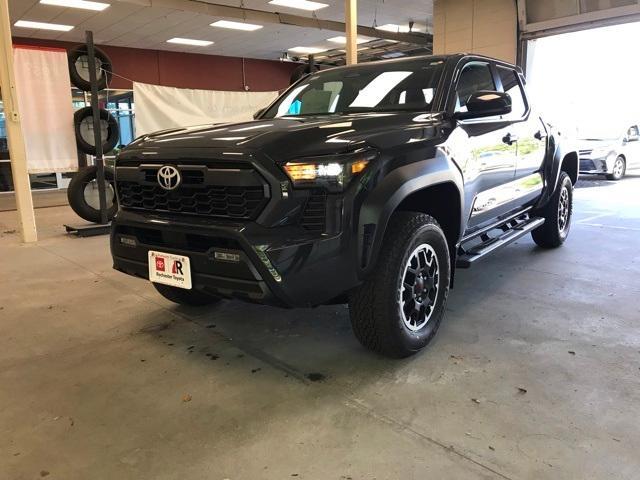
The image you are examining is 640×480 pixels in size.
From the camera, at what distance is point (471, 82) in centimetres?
357

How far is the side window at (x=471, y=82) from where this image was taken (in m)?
3.32

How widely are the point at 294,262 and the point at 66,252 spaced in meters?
4.53

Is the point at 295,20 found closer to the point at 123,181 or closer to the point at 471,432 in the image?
the point at 123,181

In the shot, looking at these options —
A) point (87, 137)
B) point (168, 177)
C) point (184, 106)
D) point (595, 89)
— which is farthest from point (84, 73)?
point (595, 89)

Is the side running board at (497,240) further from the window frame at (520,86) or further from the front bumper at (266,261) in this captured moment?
the front bumper at (266,261)

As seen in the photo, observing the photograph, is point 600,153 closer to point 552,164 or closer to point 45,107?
point 552,164

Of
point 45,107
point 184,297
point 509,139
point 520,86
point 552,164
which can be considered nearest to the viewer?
point 184,297

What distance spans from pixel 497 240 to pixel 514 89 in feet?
4.52

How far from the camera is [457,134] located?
308 cm

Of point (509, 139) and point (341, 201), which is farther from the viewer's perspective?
point (509, 139)

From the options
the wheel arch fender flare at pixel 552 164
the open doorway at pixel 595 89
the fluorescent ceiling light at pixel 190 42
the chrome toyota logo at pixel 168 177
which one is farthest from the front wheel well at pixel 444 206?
the fluorescent ceiling light at pixel 190 42

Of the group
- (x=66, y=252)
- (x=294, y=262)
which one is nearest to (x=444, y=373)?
(x=294, y=262)

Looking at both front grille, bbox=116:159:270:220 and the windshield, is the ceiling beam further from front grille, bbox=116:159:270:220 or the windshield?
front grille, bbox=116:159:270:220

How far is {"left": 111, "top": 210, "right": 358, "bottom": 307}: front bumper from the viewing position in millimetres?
2242
